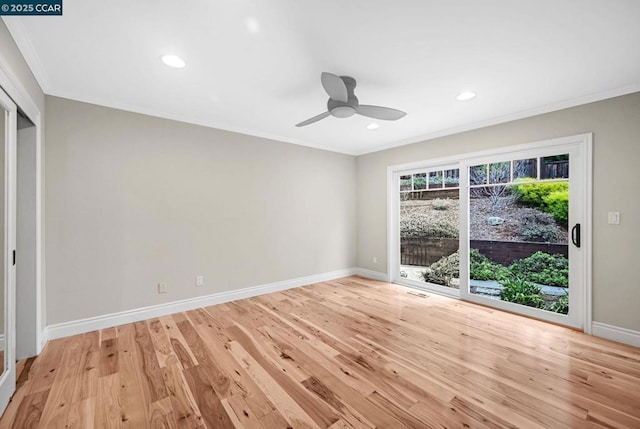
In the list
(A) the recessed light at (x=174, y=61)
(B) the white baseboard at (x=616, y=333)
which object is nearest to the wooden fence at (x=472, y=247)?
(B) the white baseboard at (x=616, y=333)

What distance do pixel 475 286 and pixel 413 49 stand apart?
10.8ft

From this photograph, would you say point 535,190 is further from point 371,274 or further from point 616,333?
point 371,274

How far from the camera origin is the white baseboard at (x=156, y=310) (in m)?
2.76

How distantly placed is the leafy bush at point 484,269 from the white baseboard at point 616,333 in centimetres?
97

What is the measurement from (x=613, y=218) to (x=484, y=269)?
1461 mm

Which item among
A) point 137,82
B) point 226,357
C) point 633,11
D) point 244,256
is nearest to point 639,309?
point 633,11

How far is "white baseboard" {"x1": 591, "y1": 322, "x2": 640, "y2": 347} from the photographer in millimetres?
2613

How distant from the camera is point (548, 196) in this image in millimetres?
3266

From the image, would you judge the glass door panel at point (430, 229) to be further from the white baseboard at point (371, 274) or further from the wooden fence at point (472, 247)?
the white baseboard at point (371, 274)

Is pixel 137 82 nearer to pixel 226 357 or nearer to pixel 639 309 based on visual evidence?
pixel 226 357

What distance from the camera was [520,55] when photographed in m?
2.13

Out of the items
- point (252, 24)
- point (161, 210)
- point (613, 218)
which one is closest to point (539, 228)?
point (613, 218)

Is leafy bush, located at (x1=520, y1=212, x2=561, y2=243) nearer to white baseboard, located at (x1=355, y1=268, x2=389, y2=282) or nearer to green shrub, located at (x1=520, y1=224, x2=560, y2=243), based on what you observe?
green shrub, located at (x1=520, y1=224, x2=560, y2=243)

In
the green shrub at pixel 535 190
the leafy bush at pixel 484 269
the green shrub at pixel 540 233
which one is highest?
the green shrub at pixel 535 190
